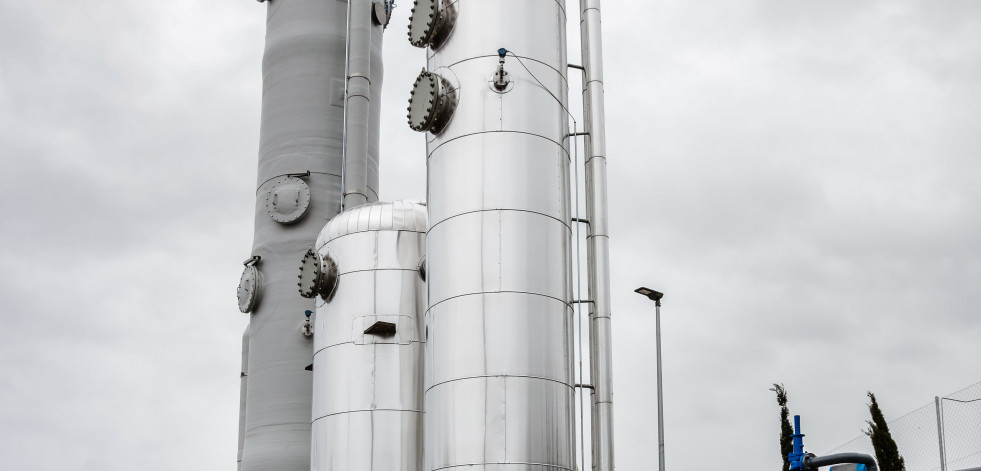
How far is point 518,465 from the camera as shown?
888 inches

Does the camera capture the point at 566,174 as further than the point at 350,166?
No

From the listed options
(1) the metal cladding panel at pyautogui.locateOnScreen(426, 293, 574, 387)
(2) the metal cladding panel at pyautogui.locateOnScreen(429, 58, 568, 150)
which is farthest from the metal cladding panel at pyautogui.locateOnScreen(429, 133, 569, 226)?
(1) the metal cladding panel at pyautogui.locateOnScreen(426, 293, 574, 387)

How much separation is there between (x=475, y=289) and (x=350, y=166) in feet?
44.6

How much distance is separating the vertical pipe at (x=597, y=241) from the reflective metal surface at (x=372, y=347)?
462 cm

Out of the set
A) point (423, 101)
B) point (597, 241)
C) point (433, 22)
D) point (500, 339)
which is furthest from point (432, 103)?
point (500, 339)

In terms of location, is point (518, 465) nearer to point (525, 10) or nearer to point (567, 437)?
point (567, 437)

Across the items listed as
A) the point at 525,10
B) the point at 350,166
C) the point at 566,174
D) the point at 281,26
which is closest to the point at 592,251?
the point at 566,174

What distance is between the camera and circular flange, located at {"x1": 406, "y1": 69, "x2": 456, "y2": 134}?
25156 mm

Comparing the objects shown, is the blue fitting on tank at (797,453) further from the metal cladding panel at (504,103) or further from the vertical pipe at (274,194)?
the vertical pipe at (274,194)

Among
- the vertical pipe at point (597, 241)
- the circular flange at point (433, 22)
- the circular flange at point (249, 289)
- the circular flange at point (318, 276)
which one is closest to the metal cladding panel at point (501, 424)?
the vertical pipe at point (597, 241)

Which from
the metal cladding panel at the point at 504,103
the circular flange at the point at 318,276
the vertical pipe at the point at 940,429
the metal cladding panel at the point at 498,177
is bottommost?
the vertical pipe at the point at 940,429

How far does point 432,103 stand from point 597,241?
4.75 m

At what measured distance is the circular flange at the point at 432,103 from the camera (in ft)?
82.5

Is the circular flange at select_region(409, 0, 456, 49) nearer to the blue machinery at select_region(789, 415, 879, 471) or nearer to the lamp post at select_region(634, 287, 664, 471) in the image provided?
the lamp post at select_region(634, 287, 664, 471)
